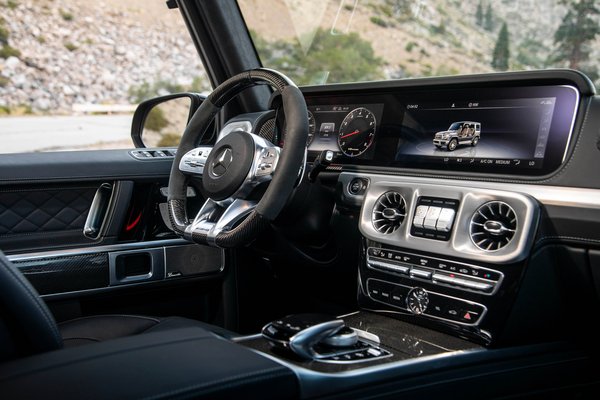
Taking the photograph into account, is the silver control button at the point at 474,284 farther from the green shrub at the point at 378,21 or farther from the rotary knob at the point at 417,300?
the green shrub at the point at 378,21

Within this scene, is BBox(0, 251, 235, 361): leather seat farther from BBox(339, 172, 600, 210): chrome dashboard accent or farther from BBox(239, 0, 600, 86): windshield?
BBox(239, 0, 600, 86): windshield

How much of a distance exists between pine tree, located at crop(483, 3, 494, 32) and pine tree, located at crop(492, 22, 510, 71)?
0.05 meters

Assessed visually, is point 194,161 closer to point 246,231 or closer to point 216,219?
point 216,219

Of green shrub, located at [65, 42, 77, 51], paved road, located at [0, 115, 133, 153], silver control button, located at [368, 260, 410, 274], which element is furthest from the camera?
green shrub, located at [65, 42, 77, 51]

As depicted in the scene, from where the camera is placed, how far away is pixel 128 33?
3.31m

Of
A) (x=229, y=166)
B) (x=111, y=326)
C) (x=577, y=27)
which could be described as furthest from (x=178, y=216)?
(x=577, y=27)

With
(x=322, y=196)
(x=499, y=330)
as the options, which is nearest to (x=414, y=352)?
(x=499, y=330)

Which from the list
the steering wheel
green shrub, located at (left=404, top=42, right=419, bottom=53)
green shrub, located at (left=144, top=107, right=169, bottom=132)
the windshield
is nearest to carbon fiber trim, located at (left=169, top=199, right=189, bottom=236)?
the steering wheel

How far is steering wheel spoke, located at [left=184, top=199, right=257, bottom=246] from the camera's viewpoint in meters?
1.70

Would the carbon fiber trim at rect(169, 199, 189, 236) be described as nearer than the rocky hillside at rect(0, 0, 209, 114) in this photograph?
Yes

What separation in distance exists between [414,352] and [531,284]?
359 millimetres

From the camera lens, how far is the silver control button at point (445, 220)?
1.73m

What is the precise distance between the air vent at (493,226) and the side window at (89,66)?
153cm

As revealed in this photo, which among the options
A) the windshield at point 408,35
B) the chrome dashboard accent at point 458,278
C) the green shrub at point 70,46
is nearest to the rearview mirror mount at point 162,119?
the windshield at point 408,35
